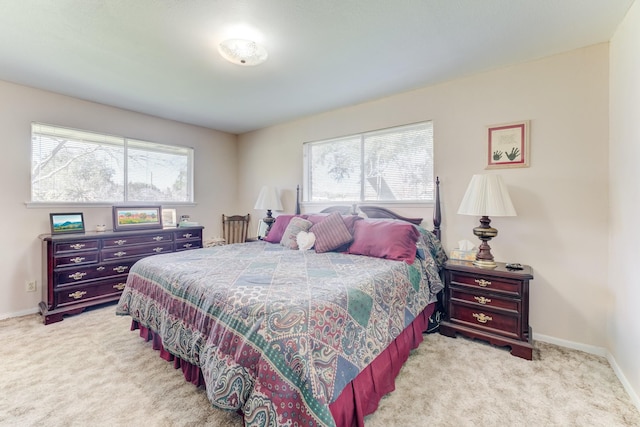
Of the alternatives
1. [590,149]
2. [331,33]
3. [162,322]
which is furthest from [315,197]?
[590,149]

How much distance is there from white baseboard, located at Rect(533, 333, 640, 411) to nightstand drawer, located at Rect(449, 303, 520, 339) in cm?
51

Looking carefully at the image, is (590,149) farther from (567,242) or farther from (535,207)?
(567,242)

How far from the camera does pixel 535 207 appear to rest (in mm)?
2488

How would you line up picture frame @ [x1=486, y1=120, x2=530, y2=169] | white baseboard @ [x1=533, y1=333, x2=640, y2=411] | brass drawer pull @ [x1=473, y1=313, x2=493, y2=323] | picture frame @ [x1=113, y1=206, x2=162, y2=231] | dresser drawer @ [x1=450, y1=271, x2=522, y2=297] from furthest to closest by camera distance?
picture frame @ [x1=113, y1=206, x2=162, y2=231]
picture frame @ [x1=486, y1=120, x2=530, y2=169]
brass drawer pull @ [x1=473, y1=313, x2=493, y2=323]
dresser drawer @ [x1=450, y1=271, x2=522, y2=297]
white baseboard @ [x1=533, y1=333, x2=640, y2=411]

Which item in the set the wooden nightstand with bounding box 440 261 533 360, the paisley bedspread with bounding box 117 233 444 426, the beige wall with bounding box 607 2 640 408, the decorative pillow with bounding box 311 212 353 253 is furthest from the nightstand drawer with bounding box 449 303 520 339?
the decorative pillow with bounding box 311 212 353 253

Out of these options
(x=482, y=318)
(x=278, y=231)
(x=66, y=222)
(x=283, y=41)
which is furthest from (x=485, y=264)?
(x=66, y=222)

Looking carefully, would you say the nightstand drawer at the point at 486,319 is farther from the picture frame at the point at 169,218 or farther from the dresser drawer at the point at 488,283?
the picture frame at the point at 169,218

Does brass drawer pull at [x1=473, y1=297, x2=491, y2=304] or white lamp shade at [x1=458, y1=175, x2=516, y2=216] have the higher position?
white lamp shade at [x1=458, y1=175, x2=516, y2=216]

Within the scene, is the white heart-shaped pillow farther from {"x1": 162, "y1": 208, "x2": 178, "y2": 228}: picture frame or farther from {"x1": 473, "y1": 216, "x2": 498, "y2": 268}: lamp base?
{"x1": 162, "y1": 208, "x2": 178, "y2": 228}: picture frame

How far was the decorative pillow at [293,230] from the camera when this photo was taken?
3.05 metres

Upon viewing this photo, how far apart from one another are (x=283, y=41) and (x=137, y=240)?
2.91m

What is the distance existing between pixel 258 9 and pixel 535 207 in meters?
2.72

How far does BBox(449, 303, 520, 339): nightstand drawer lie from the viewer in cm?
224

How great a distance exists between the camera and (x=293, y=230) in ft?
10.3
